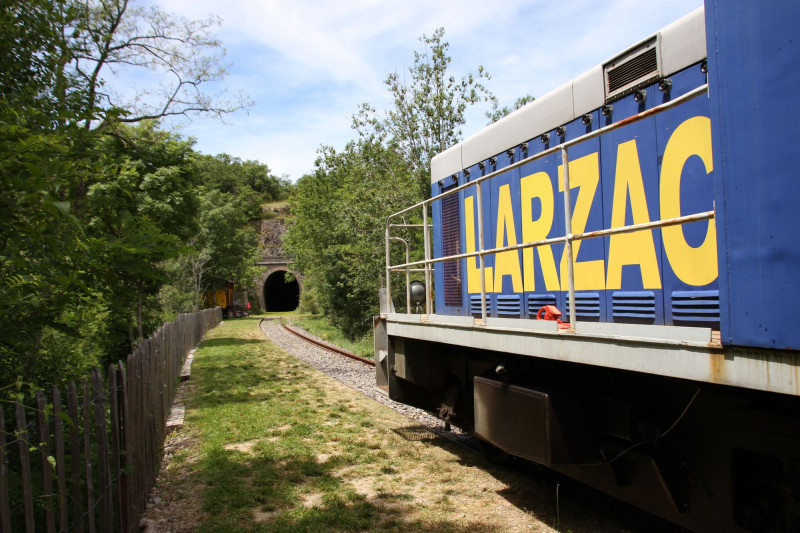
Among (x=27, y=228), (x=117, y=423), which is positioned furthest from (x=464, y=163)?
(x=27, y=228)

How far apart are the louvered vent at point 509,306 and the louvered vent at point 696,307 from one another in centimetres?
212

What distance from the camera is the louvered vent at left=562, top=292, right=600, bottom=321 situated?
4.96 metres

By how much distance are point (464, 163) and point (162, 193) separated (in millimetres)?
9585

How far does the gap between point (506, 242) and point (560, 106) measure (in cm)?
150

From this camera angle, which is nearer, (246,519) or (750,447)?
(750,447)

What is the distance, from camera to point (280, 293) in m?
76.8

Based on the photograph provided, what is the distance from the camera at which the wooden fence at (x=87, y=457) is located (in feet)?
10.3

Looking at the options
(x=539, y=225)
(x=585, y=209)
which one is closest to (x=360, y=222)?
(x=539, y=225)

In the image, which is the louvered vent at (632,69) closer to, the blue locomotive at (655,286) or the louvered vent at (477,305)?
the blue locomotive at (655,286)

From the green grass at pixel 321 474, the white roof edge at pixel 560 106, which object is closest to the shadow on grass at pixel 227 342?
the green grass at pixel 321 474

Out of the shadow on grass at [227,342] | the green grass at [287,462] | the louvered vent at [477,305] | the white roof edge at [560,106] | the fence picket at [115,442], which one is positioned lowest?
the shadow on grass at [227,342]

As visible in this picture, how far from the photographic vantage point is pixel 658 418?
385cm

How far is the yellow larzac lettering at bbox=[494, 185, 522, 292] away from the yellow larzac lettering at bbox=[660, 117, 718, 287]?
6.79 ft

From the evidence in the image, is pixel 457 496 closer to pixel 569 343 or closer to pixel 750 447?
pixel 569 343
